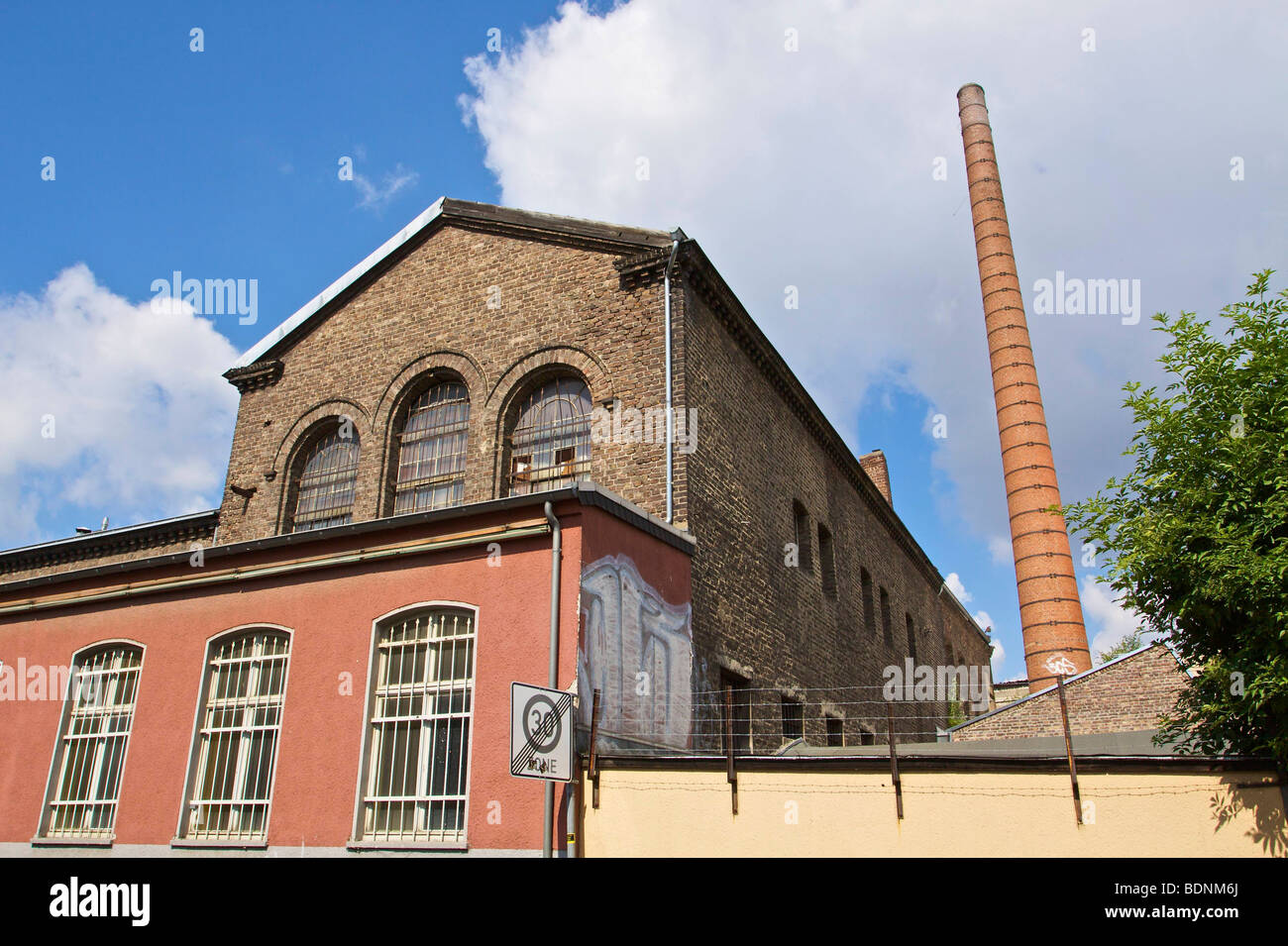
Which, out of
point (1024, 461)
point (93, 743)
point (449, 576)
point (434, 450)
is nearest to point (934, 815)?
point (449, 576)

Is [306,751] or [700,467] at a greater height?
[700,467]

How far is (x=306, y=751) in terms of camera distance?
30.4ft

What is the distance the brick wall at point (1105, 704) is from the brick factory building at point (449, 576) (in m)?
2.77

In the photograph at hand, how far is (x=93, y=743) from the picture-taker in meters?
10.9

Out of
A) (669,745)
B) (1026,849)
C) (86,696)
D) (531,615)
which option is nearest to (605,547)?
(531,615)

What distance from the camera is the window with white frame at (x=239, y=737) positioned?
9.55 meters

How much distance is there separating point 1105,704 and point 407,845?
1188 centimetres

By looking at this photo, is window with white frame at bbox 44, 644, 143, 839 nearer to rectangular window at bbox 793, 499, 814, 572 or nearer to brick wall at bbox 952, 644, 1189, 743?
rectangular window at bbox 793, 499, 814, 572

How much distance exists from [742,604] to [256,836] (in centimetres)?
648

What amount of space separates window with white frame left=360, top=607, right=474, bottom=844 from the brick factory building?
0.10 feet

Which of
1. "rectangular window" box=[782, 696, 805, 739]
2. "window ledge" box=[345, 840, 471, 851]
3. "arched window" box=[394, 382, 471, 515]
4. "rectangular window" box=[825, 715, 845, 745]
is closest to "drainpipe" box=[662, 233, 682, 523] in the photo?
"arched window" box=[394, 382, 471, 515]

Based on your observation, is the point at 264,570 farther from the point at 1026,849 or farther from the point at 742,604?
the point at 1026,849

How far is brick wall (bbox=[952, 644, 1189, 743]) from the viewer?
48.5 ft
